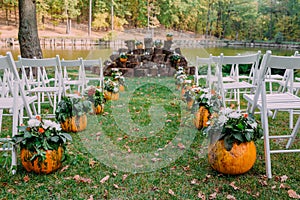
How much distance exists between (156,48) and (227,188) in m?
8.80

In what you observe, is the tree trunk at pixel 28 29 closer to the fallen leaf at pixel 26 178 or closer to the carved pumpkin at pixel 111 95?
the carved pumpkin at pixel 111 95

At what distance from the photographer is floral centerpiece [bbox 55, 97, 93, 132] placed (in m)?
3.44

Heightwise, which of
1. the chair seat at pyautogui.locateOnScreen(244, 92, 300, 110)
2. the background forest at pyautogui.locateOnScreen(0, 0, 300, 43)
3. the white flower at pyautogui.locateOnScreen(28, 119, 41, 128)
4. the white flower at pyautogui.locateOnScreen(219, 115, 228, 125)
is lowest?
the white flower at pyautogui.locateOnScreen(28, 119, 41, 128)

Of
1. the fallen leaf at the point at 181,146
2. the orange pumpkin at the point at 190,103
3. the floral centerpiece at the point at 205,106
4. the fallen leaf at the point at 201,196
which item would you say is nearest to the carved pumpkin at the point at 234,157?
the fallen leaf at the point at 201,196

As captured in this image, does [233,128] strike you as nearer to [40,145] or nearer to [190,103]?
[40,145]

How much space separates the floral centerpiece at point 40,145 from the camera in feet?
7.65

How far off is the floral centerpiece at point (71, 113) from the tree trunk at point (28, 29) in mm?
4081

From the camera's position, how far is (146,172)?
2500mm

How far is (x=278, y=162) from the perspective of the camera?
2646 millimetres

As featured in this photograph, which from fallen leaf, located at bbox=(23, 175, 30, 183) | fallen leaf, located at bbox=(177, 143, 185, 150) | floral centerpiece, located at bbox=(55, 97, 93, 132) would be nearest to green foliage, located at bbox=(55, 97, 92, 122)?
floral centerpiece, located at bbox=(55, 97, 93, 132)

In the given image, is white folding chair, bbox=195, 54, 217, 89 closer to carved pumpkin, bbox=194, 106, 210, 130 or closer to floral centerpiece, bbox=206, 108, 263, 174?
carved pumpkin, bbox=194, 106, 210, 130

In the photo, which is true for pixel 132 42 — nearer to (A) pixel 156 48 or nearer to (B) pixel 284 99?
(A) pixel 156 48

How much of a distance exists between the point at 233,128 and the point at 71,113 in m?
2.03

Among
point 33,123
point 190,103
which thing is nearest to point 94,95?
point 190,103
